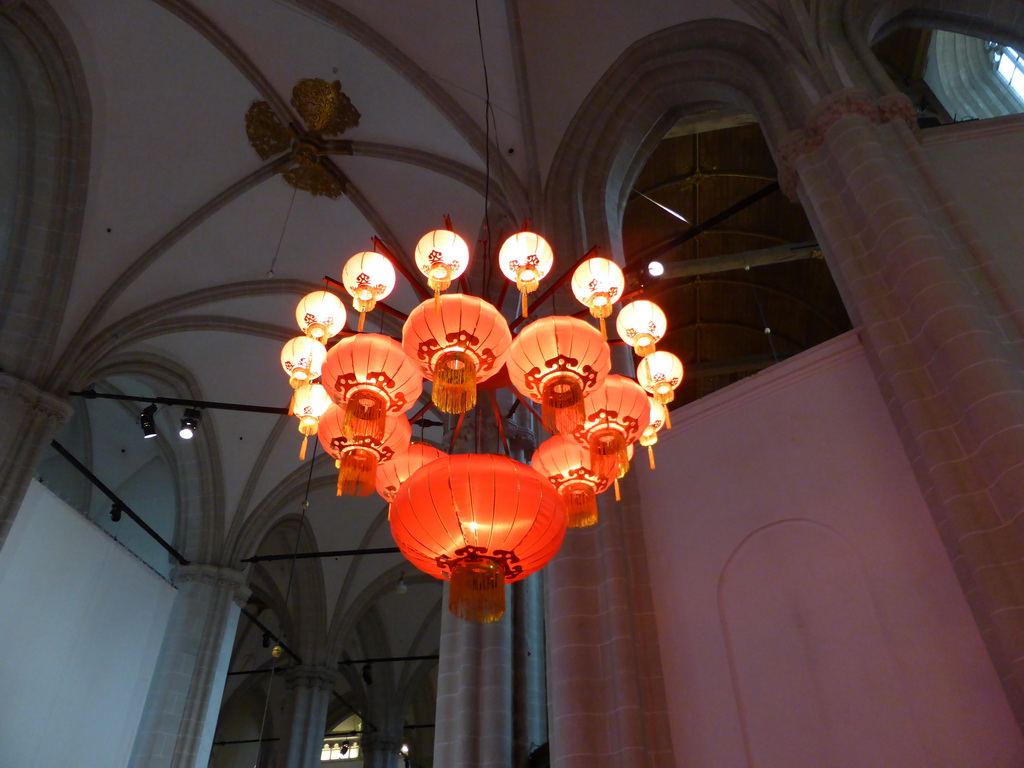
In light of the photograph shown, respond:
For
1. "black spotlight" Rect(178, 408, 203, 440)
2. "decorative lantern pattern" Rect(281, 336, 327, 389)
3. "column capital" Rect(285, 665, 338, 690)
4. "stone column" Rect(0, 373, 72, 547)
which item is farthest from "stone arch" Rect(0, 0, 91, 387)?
"column capital" Rect(285, 665, 338, 690)

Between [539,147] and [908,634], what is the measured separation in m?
5.86

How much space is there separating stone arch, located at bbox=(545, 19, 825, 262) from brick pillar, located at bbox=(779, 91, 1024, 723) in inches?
62.2

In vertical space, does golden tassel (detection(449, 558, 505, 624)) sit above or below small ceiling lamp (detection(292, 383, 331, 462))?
below

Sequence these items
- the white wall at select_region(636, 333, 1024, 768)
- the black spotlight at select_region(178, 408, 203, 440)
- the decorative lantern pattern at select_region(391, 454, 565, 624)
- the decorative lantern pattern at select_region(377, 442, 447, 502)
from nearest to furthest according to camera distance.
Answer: the decorative lantern pattern at select_region(391, 454, 565, 624)
the white wall at select_region(636, 333, 1024, 768)
the decorative lantern pattern at select_region(377, 442, 447, 502)
the black spotlight at select_region(178, 408, 203, 440)

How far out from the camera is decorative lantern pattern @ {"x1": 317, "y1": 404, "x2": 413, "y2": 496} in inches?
166

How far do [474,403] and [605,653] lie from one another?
1.92m

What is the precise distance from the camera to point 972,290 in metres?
4.34

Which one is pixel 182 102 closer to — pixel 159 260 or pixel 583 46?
pixel 159 260

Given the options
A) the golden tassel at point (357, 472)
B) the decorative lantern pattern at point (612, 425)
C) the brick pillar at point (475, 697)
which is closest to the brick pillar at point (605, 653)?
the decorative lantern pattern at point (612, 425)

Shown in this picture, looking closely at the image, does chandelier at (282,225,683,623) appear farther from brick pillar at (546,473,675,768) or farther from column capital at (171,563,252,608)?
column capital at (171,563,252,608)

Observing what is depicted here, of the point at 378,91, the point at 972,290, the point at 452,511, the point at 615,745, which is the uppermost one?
the point at 378,91

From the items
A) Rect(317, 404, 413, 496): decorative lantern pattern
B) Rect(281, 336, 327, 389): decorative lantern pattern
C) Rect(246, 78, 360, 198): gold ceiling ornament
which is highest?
Rect(246, 78, 360, 198): gold ceiling ornament

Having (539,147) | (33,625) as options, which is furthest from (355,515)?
(539,147)

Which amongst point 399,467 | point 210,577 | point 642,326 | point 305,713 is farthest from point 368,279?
point 305,713
